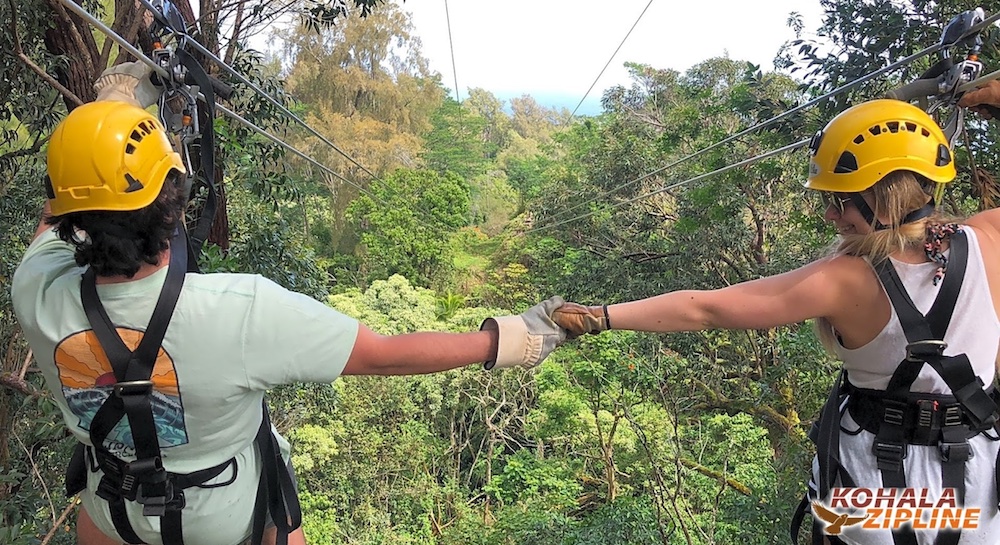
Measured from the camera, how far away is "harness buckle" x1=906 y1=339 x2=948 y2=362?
3.46ft

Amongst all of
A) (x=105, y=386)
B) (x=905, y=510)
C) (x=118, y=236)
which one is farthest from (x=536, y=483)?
(x=118, y=236)

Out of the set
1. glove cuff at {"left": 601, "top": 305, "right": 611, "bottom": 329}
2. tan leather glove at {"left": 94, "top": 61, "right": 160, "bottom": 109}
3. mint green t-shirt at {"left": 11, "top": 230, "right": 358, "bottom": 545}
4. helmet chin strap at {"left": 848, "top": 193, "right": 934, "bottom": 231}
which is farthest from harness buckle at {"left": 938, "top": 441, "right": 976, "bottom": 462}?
tan leather glove at {"left": 94, "top": 61, "right": 160, "bottom": 109}

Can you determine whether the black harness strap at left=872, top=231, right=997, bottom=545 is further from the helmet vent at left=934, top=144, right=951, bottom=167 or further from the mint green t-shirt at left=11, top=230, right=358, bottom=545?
the mint green t-shirt at left=11, top=230, right=358, bottom=545

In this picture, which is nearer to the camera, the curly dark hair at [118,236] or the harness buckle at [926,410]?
the curly dark hair at [118,236]

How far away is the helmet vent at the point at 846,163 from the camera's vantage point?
3.86ft

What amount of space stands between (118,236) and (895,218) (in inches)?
49.7

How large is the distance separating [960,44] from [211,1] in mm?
3207

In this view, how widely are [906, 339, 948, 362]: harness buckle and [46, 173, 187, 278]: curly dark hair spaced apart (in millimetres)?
1208

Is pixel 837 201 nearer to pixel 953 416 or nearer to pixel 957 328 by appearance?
pixel 957 328

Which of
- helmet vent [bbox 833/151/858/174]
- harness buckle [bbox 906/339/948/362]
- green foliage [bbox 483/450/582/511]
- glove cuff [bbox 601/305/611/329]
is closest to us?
harness buckle [bbox 906/339/948/362]

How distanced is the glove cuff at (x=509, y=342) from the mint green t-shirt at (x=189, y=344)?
0.31 m

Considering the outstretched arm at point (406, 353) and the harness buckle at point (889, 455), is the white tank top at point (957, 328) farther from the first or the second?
the outstretched arm at point (406, 353)

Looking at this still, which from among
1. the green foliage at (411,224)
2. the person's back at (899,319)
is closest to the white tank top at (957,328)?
the person's back at (899,319)

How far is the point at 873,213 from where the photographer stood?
3.79ft
